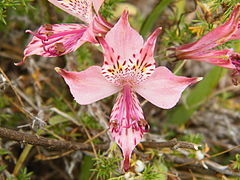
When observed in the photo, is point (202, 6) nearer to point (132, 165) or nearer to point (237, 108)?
point (132, 165)

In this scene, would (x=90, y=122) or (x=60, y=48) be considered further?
(x=90, y=122)

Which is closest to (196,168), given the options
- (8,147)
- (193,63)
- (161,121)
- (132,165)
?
(132,165)

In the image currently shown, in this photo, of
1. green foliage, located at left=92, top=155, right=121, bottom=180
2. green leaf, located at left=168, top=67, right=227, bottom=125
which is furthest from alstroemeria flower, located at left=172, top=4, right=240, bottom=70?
green leaf, located at left=168, top=67, right=227, bottom=125

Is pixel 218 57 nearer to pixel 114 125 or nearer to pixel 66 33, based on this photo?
pixel 114 125

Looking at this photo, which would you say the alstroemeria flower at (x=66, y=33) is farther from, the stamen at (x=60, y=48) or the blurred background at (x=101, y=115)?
the blurred background at (x=101, y=115)

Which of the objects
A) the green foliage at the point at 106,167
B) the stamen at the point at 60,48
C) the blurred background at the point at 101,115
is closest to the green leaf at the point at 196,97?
the blurred background at the point at 101,115

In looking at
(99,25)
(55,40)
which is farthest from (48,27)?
(99,25)
